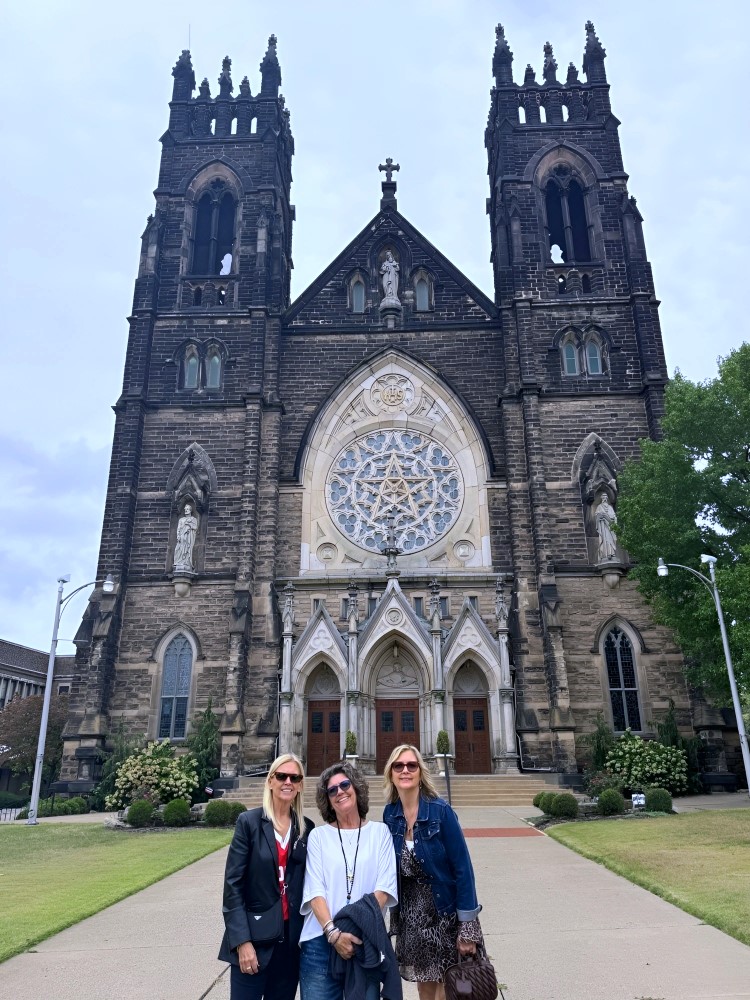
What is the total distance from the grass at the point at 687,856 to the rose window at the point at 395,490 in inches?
547

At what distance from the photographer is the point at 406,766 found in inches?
182

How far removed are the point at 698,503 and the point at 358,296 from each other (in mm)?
16311

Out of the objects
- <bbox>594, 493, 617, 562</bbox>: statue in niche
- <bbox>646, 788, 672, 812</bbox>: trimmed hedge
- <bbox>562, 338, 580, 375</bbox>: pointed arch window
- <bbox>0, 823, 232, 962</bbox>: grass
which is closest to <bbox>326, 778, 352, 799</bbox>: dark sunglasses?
<bbox>0, 823, 232, 962</bbox>: grass

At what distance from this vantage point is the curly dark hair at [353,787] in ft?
14.5

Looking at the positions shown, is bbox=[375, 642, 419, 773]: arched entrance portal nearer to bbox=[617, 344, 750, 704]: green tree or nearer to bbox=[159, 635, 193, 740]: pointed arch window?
bbox=[159, 635, 193, 740]: pointed arch window

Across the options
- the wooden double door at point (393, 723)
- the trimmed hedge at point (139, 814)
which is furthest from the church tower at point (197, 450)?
the trimmed hedge at point (139, 814)

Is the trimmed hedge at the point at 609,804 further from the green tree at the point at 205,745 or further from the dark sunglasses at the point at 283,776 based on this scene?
the dark sunglasses at the point at 283,776

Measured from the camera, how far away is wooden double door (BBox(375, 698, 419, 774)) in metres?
25.7

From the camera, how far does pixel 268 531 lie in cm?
2716

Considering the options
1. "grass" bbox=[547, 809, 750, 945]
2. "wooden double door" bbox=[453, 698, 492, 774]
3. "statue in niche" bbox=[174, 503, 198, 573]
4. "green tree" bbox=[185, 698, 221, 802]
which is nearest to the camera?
"grass" bbox=[547, 809, 750, 945]

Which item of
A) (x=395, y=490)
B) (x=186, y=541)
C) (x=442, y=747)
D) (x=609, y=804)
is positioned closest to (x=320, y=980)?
(x=609, y=804)

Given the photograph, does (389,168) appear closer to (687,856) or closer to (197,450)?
(197,450)

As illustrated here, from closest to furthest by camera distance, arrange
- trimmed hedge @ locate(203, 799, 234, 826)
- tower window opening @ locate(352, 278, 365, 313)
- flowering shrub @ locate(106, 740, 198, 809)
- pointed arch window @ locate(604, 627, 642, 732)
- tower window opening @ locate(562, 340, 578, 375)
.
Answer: trimmed hedge @ locate(203, 799, 234, 826) < flowering shrub @ locate(106, 740, 198, 809) < pointed arch window @ locate(604, 627, 642, 732) < tower window opening @ locate(562, 340, 578, 375) < tower window opening @ locate(352, 278, 365, 313)

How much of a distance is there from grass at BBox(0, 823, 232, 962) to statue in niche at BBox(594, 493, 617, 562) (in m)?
15.3
